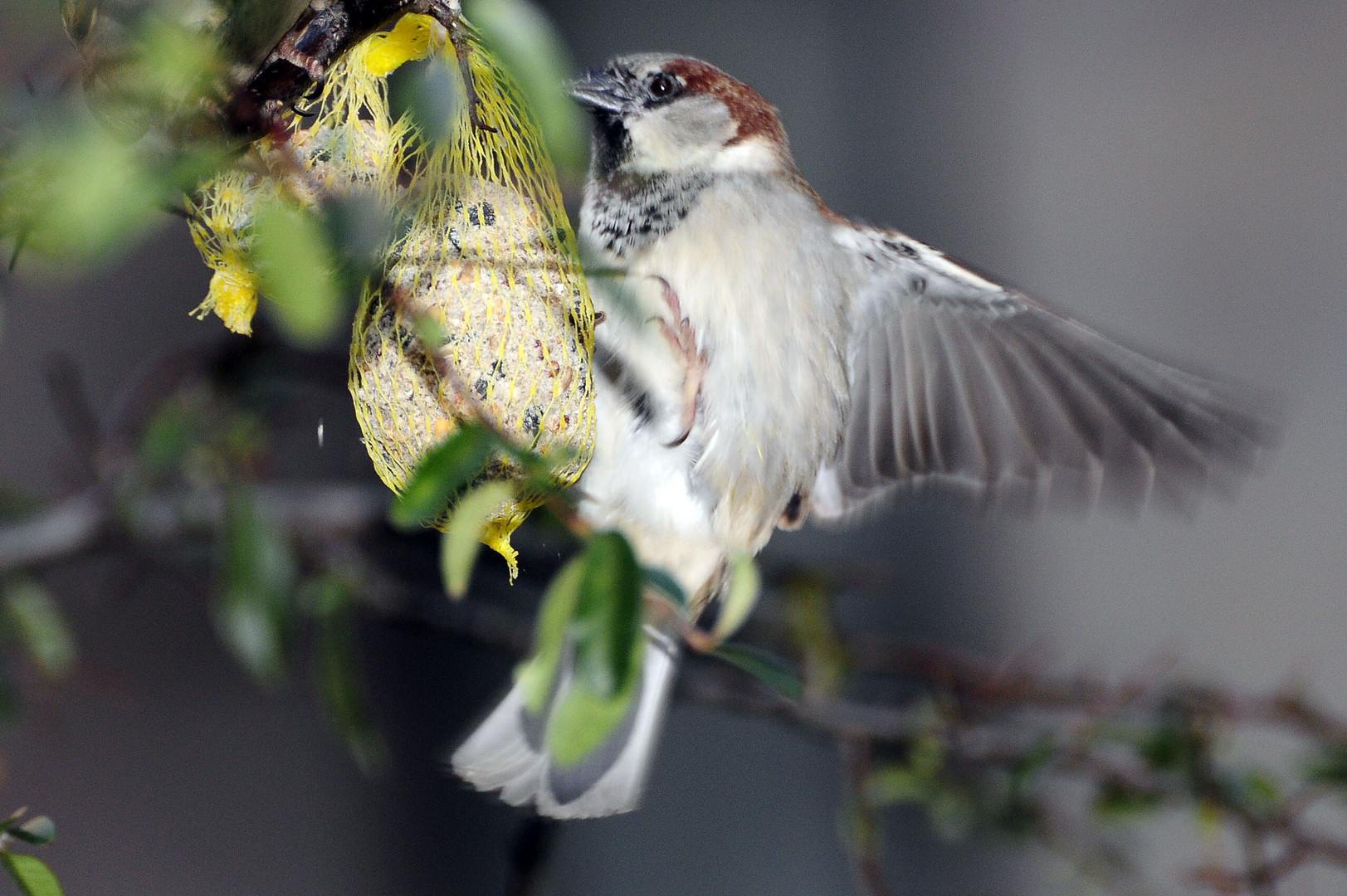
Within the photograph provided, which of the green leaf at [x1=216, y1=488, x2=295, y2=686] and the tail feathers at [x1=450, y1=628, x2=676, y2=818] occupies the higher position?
the green leaf at [x1=216, y1=488, x2=295, y2=686]

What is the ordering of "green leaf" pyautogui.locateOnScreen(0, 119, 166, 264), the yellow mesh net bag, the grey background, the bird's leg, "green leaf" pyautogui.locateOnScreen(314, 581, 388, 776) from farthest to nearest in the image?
1. the grey background
2. "green leaf" pyautogui.locateOnScreen(314, 581, 388, 776)
3. the bird's leg
4. the yellow mesh net bag
5. "green leaf" pyautogui.locateOnScreen(0, 119, 166, 264)

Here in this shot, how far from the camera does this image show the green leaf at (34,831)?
0.60 meters

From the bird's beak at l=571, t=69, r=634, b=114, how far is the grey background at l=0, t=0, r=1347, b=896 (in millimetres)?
1373

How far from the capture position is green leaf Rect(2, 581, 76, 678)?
3.59 ft

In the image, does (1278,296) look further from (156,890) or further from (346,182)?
(156,890)

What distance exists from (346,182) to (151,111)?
0.24m

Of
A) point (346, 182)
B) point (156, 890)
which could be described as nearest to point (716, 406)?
point (346, 182)

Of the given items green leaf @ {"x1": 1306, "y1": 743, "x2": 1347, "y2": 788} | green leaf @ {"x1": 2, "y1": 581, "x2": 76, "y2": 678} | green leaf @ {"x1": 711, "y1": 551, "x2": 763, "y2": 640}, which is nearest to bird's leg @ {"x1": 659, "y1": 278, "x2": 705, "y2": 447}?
green leaf @ {"x1": 711, "y1": 551, "x2": 763, "y2": 640}

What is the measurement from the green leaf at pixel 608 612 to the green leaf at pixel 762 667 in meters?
0.09

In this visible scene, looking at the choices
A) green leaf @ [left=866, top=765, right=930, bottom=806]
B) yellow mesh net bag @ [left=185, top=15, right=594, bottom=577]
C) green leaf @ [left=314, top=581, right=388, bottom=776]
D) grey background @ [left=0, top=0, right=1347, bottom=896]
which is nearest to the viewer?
yellow mesh net bag @ [left=185, top=15, right=594, bottom=577]

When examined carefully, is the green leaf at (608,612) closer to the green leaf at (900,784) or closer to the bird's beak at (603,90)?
the bird's beak at (603,90)

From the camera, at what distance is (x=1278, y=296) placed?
264cm

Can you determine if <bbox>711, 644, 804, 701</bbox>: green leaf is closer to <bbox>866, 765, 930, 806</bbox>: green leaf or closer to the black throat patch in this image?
the black throat patch

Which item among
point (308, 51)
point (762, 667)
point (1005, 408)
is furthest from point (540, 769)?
point (308, 51)
